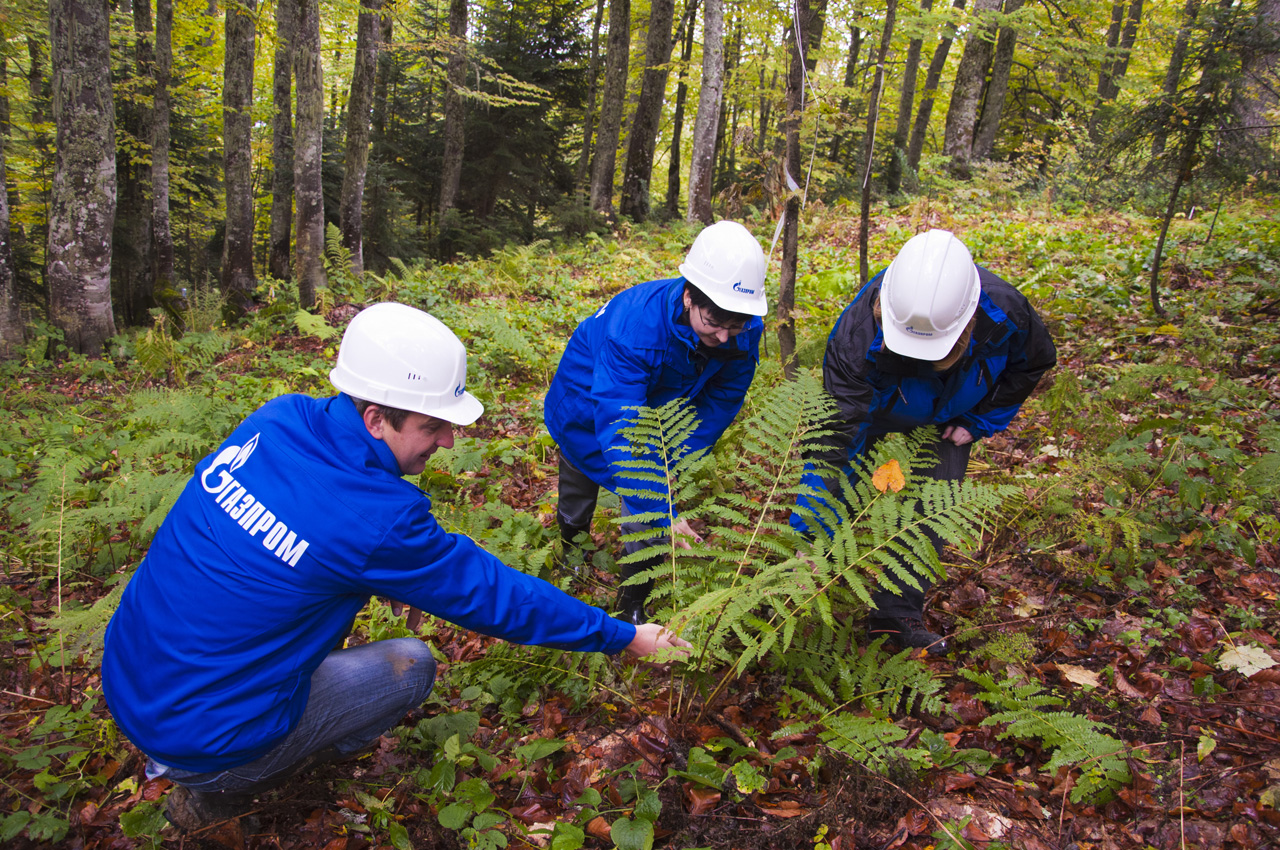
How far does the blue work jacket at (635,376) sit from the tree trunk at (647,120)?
478 inches

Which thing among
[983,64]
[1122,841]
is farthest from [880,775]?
[983,64]

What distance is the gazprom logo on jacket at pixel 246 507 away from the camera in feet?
6.89

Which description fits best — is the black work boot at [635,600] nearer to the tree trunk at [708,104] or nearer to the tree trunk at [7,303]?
the tree trunk at [7,303]

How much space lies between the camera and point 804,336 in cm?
644

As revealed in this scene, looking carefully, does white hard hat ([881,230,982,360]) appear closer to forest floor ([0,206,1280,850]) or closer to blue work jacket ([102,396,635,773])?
forest floor ([0,206,1280,850])

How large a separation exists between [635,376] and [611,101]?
1303cm

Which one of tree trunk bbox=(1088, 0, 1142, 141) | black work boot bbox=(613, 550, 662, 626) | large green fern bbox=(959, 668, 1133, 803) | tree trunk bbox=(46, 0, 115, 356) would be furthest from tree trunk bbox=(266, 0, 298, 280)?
tree trunk bbox=(1088, 0, 1142, 141)

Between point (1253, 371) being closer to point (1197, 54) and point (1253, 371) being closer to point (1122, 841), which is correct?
point (1197, 54)

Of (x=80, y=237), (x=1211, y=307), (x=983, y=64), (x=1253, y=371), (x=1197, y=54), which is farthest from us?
(x=983, y=64)

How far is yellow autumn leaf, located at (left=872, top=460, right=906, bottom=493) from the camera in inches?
107

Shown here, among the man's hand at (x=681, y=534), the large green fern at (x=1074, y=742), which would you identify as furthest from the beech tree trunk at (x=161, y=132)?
the large green fern at (x=1074, y=742)

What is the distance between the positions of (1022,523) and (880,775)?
2.17 meters

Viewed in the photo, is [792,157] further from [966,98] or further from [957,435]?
[966,98]

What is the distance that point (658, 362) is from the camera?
11.1ft
